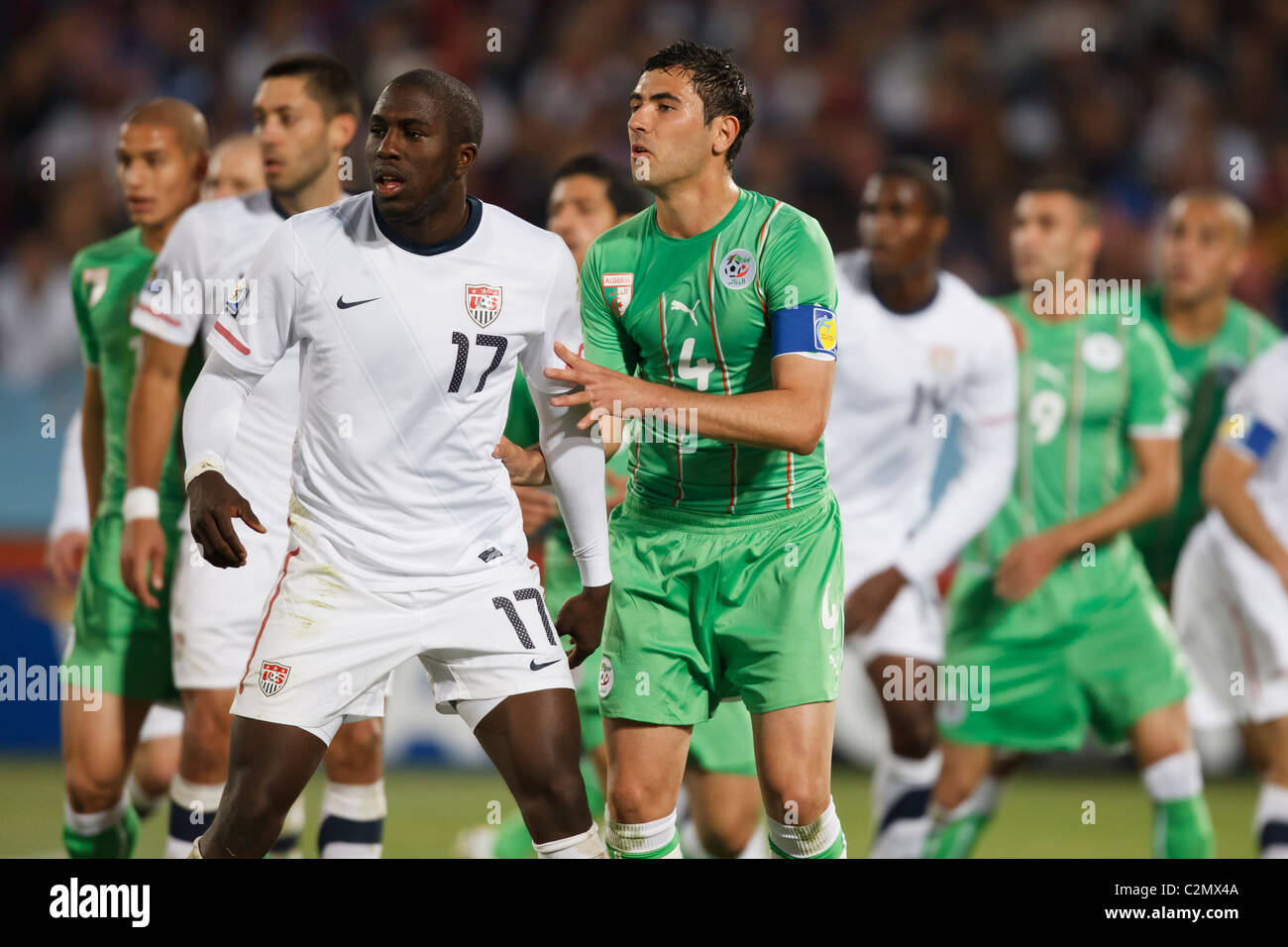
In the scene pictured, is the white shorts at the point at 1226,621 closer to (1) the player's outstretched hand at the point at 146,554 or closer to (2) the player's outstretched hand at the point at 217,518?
(1) the player's outstretched hand at the point at 146,554

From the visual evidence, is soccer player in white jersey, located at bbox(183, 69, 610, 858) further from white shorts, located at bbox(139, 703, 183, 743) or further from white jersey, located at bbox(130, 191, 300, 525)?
white shorts, located at bbox(139, 703, 183, 743)

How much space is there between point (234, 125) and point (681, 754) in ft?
21.4

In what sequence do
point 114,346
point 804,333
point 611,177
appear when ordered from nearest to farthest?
point 804,333
point 114,346
point 611,177

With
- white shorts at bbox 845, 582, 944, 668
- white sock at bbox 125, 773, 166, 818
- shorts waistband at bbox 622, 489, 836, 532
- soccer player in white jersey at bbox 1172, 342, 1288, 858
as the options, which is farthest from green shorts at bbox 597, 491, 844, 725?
soccer player in white jersey at bbox 1172, 342, 1288, 858

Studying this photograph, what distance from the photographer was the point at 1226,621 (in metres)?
6.63

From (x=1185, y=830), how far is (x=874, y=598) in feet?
4.26

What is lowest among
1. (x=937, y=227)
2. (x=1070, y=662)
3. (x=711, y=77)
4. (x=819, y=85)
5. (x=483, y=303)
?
(x=1070, y=662)

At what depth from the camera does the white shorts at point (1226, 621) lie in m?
6.25

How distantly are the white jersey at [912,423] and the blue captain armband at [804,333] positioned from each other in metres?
2.01

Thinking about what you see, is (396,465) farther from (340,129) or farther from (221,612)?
(340,129)

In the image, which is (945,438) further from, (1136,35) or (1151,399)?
(1136,35)

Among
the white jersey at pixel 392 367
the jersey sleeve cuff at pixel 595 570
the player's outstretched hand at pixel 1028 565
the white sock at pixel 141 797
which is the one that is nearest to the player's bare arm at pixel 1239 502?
the player's outstretched hand at pixel 1028 565

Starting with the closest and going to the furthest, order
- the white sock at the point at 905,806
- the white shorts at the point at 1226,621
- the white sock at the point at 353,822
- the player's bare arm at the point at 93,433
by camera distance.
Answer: the white sock at the point at 353,822 → the player's bare arm at the point at 93,433 → the white sock at the point at 905,806 → the white shorts at the point at 1226,621

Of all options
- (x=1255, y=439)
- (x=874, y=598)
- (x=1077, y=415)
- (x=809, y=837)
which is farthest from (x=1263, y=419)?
(x=809, y=837)
